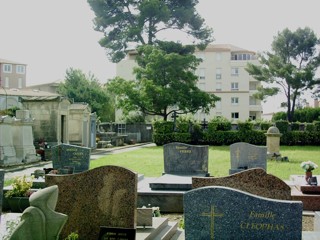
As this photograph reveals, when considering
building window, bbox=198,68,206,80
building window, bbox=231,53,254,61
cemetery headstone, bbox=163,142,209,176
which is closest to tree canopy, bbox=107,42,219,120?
cemetery headstone, bbox=163,142,209,176

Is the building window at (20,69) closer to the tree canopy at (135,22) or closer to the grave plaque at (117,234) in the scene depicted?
the tree canopy at (135,22)

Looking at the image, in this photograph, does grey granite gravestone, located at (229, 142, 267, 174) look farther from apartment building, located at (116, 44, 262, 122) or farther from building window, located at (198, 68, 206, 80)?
building window, located at (198, 68, 206, 80)

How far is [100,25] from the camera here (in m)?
41.9

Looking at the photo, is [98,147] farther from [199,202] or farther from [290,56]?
[199,202]

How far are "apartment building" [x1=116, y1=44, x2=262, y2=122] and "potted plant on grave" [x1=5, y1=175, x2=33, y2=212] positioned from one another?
5578 centimetres

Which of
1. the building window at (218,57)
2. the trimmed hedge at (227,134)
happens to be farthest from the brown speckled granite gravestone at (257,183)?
the building window at (218,57)

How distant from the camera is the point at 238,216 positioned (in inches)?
222

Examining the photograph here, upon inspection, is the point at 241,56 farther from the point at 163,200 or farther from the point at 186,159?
the point at 163,200

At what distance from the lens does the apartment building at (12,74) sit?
80.9 meters

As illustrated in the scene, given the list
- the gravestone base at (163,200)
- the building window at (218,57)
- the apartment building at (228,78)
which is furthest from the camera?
the building window at (218,57)

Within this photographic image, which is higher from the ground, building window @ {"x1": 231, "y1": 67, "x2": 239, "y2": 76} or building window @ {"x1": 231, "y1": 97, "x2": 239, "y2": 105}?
building window @ {"x1": 231, "y1": 67, "x2": 239, "y2": 76}

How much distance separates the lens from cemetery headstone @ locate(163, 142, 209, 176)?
44.1 ft

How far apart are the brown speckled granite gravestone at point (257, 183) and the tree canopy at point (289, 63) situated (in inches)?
1430

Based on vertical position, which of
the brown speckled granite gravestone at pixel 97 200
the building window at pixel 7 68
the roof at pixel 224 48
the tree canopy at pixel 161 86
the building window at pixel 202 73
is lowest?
the brown speckled granite gravestone at pixel 97 200
